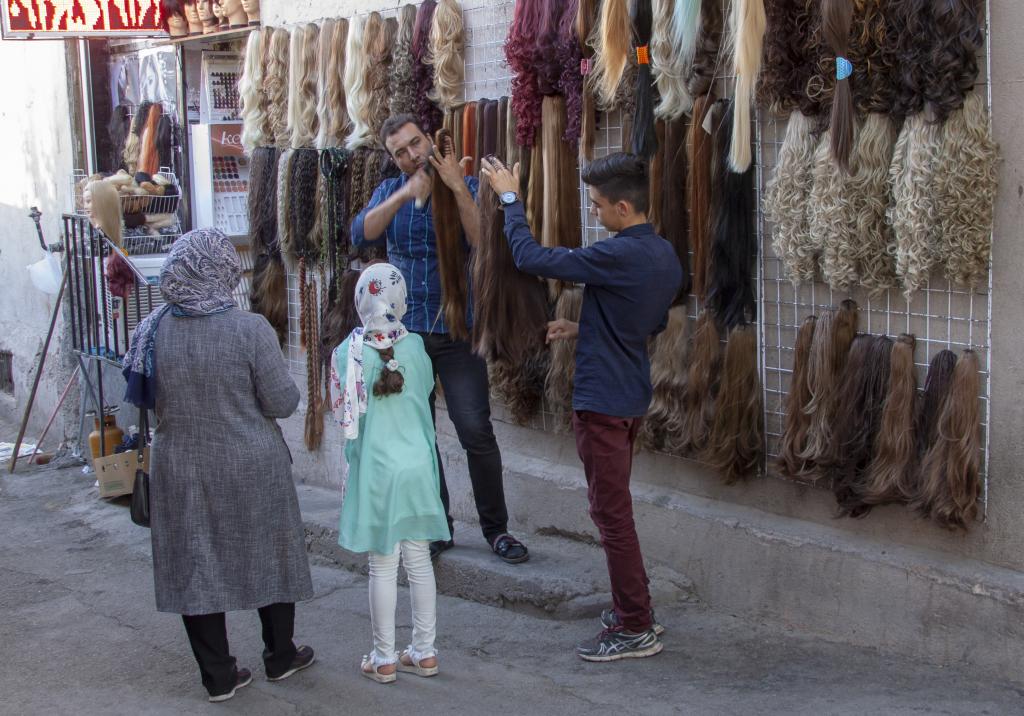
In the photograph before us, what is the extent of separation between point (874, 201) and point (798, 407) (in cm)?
82

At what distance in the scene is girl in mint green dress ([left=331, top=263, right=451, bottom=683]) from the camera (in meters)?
4.18

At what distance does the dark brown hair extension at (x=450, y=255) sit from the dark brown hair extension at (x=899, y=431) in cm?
172

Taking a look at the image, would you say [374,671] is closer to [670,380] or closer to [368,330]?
[368,330]

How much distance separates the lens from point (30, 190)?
9.85 metres

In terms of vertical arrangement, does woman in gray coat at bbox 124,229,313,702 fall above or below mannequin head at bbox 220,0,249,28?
below

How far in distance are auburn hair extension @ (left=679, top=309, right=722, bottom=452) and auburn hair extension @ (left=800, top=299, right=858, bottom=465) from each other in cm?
48

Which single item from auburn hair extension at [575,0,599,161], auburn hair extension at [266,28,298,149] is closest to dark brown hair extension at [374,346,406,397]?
auburn hair extension at [575,0,599,161]

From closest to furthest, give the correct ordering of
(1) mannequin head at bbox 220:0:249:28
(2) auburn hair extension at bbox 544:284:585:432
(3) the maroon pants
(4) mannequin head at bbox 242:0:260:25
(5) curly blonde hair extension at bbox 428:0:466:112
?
(3) the maroon pants < (2) auburn hair extension at bbox 544:284:585:432 < (5) curly blonde hair extension at bbox 428:0:466:112 < (4) mannequin head at bbox 242:0:260:25 < (1) mannequin head at bbox 220:0:249:28

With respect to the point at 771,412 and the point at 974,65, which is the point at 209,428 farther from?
the point at 974,65

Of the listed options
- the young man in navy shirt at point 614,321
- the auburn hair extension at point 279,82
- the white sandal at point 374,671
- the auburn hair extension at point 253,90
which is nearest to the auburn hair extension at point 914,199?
the young man in navy shirt at point 614,321

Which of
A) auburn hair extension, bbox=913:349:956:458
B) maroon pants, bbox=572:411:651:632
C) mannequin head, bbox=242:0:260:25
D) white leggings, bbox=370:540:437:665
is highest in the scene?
mannequin head, bbox=242:0:260:25

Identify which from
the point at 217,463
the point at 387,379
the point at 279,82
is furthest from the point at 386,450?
the point at 279,82

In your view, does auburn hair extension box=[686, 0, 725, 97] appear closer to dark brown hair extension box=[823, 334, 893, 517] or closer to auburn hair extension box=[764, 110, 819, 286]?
auburn hair extension box=[764, 110, 819, 286]

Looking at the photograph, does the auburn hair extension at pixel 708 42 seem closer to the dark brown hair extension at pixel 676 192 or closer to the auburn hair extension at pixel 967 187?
the dark brown hair extension at pixel 676 192
